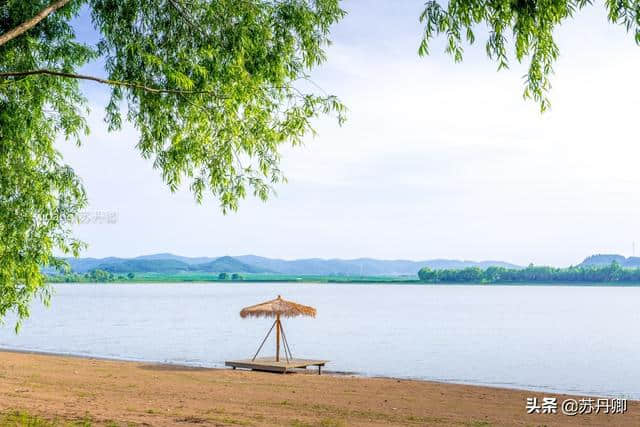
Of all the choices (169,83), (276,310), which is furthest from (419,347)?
(169,83)

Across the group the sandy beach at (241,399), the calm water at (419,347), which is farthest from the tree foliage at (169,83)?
the calm water at (419,347)

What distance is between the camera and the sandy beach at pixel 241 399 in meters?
13.2

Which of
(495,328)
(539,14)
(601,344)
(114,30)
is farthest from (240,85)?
(495,328)

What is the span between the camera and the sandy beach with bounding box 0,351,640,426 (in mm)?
13172

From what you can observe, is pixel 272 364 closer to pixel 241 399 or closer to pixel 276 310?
pixel 276 310

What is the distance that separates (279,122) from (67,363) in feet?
62.5

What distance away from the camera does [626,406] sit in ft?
61.8

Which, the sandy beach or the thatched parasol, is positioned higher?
the thatched parasol

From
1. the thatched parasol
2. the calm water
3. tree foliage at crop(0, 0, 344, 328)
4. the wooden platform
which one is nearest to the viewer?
tree foliage at crop(0, 0, 344, 328)

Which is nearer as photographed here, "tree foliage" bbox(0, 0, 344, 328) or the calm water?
"tree foliage" bbox(0, 0, 344, 328)

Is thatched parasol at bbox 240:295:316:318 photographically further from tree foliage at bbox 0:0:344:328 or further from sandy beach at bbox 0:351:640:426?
tree foliage at bbox 0:0:344:328

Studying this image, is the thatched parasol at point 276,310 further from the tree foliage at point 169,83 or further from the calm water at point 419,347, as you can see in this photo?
the tree foliage at point 169,83

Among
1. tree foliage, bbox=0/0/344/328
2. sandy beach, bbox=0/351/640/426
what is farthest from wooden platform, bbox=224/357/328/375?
tree foliage, bbox=0/0/344/328

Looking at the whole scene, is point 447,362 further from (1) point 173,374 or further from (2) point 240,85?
(2) point 240,85
